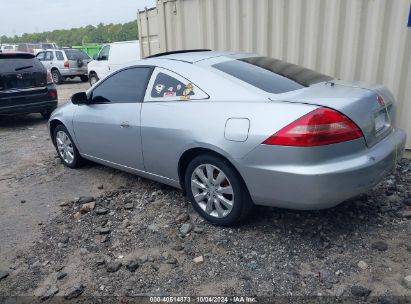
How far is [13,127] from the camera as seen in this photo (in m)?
→ 8.47

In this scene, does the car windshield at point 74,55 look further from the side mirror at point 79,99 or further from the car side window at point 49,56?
the side mirror at point 79,99

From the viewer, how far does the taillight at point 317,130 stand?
271cm

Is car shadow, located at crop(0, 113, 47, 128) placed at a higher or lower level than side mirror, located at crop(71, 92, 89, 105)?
lower

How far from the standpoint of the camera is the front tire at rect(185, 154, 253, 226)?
10.4ft

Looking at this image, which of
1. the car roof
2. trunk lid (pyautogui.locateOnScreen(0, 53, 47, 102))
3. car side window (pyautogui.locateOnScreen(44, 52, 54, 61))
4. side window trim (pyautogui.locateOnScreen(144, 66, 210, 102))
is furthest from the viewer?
car side window (pyautogui.locateOnScreen(44, 52, 54, 61))

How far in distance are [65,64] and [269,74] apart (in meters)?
15.7

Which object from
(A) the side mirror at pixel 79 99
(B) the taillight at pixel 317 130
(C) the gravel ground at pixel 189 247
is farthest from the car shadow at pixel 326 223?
(A) the side mirror at pixel 79 99

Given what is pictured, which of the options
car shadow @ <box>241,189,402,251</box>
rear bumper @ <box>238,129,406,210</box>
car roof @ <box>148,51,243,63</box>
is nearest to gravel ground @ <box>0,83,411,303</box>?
car shadow @ <box>241,189,402,251</box>

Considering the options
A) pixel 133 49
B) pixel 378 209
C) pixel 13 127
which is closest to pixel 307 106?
pixel 378 209

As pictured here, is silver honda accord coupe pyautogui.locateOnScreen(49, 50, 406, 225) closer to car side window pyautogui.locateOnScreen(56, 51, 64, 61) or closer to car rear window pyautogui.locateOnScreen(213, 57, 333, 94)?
car rear window pyautogui.locateOnScreen(213, 57, 333, 94)

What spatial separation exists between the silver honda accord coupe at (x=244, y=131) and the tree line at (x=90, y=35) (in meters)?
71.5

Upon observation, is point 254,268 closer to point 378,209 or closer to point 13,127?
point 378,209

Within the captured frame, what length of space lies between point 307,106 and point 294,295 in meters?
1.34

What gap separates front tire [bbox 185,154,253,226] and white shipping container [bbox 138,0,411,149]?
115 inches
